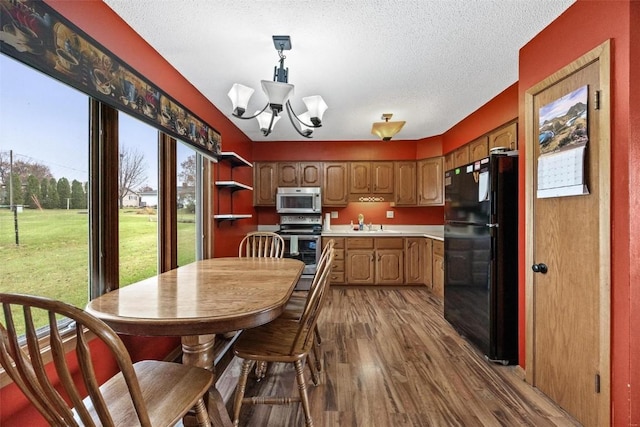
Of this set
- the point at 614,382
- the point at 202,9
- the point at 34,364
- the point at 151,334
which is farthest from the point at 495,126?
the point at 34,364

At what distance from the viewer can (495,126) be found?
2986 mm

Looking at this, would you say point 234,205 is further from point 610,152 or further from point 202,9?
point 610,152

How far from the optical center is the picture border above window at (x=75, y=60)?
115 cm

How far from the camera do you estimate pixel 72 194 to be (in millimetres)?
1536

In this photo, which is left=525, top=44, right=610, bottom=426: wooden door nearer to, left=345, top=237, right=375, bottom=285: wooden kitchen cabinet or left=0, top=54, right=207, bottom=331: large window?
left=345, top=237, right=375, bottom=285: wooden kitchen cabinet

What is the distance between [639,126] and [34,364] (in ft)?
7.87

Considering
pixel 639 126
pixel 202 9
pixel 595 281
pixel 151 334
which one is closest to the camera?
pixel 151 334

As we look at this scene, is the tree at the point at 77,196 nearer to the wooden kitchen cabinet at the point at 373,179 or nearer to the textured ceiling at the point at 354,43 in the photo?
the textured ceiling at the point at 354,43

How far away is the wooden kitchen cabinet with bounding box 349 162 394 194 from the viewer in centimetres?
461

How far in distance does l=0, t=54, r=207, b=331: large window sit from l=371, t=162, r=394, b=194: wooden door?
3080mm

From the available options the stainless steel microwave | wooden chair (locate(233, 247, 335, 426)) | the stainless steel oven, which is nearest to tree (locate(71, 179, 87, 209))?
wooden chair (locate(233, 247, 335, 426))

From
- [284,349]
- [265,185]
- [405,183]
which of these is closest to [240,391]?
[284,349]

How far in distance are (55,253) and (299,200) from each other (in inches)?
126

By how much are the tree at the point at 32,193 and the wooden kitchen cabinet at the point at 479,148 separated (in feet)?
12.1
